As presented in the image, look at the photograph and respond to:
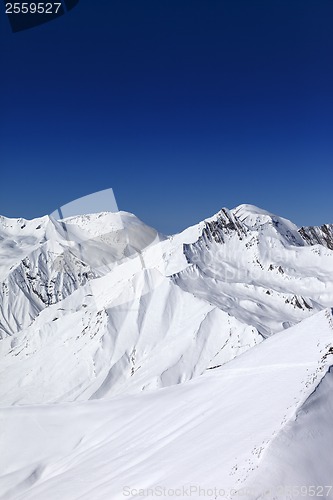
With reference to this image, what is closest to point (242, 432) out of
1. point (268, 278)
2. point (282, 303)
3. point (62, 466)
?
point (62, 466)

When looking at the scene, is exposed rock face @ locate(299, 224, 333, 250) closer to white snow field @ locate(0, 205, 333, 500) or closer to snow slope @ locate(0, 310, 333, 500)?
white snow field @ locate(0, 205, 333, 500)

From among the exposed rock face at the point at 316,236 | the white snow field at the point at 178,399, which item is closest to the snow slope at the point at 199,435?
the white snow field at the point at 178,399

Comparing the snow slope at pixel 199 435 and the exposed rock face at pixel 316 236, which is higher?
the snow slope at pixel 199 435

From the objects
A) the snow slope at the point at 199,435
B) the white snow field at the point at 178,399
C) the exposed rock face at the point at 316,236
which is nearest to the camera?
the snow slope at the point at 199,435

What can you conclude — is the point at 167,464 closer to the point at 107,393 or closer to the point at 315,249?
the point at 107,393

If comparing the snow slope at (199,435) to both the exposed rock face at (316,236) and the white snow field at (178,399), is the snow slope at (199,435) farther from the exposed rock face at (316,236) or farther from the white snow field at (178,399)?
the exposed rock face at (316,236)

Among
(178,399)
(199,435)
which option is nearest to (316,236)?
(178,399)

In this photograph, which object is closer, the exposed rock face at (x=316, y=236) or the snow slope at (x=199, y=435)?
the snow slope at (x=199, y=435)

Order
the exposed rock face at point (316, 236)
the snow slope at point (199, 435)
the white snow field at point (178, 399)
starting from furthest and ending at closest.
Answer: the exposed rock face at point (316, 236) → the white snow field at point (178, 399) → the snow slope at point (199, 435)
